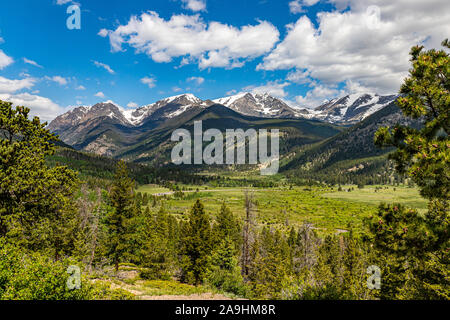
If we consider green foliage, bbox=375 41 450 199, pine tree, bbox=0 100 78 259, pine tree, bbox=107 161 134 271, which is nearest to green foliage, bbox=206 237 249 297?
pine tree, bbox=107 161 134 271

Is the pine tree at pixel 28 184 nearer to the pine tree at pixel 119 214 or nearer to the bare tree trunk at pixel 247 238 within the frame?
the pine tree at pixel 119 214

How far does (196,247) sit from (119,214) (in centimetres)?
1447

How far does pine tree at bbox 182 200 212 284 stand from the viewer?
43969mm

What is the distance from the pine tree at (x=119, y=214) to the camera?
38406 mm

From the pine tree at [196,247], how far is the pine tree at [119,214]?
10795 millimetres

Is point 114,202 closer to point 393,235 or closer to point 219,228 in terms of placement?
point 219,228

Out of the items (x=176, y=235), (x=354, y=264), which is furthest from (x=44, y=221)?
(x=176, y=235)

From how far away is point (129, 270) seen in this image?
162 feet

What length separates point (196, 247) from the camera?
44281mm

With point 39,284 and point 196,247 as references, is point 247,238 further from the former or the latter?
point 39,284

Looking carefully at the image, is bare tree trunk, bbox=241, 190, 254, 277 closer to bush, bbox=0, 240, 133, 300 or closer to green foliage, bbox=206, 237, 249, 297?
green foliage, bbox=206, 237, 249, 297

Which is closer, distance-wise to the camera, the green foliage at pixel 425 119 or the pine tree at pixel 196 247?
the green foliage at pixel 425 119

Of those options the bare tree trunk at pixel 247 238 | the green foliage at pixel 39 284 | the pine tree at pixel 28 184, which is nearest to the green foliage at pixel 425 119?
the green foliage at pixel 39 284

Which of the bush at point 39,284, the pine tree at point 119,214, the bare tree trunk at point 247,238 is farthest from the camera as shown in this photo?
the bare tree trunk at point 247,238
